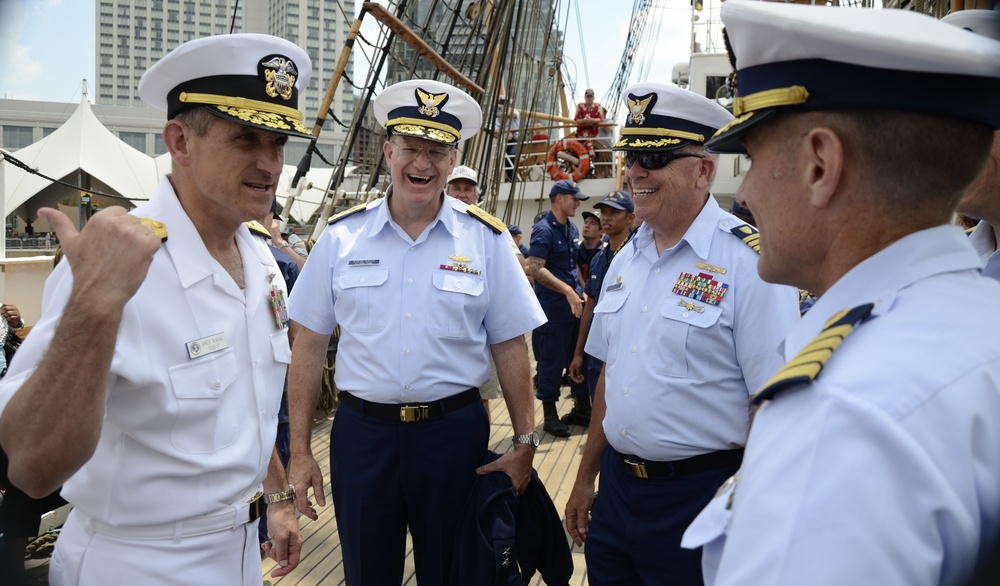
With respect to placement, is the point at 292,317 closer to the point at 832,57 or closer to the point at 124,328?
the point at 124,328

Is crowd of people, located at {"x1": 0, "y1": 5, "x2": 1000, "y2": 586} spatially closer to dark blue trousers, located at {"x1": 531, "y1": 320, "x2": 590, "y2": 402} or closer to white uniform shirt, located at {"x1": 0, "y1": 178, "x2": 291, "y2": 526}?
white uniform shirt, located at {"x1": 0, "y1": 178, "x2": 291, "y2": 526}

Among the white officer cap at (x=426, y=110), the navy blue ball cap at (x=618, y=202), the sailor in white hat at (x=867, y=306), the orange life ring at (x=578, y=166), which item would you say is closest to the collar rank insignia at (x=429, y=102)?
the white officer cap at (x=426, y=110)

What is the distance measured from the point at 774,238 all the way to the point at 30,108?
36.6m

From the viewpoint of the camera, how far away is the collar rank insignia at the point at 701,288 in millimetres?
2062

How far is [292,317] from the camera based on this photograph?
2.66 metres

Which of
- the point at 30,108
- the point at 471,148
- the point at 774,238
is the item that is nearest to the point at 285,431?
the point at 774,238

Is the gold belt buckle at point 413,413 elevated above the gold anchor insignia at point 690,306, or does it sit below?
below

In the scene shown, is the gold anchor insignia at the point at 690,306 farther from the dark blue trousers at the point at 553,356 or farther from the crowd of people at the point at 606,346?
the dark blue trousers at the point at 553,356

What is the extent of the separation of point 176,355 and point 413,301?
3.56 feet

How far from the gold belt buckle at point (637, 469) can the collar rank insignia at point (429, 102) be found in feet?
5.19

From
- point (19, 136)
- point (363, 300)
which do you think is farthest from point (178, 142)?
point (19, 136)

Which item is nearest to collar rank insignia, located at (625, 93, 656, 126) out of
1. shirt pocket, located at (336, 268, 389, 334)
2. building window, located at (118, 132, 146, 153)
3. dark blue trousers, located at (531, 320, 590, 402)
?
shirt pocket, located at (336, 268, 389, 334)

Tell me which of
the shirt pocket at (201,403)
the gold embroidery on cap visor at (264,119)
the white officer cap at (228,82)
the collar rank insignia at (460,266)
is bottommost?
the shirt pocket at (201,403)

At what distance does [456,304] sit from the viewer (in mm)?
2547
